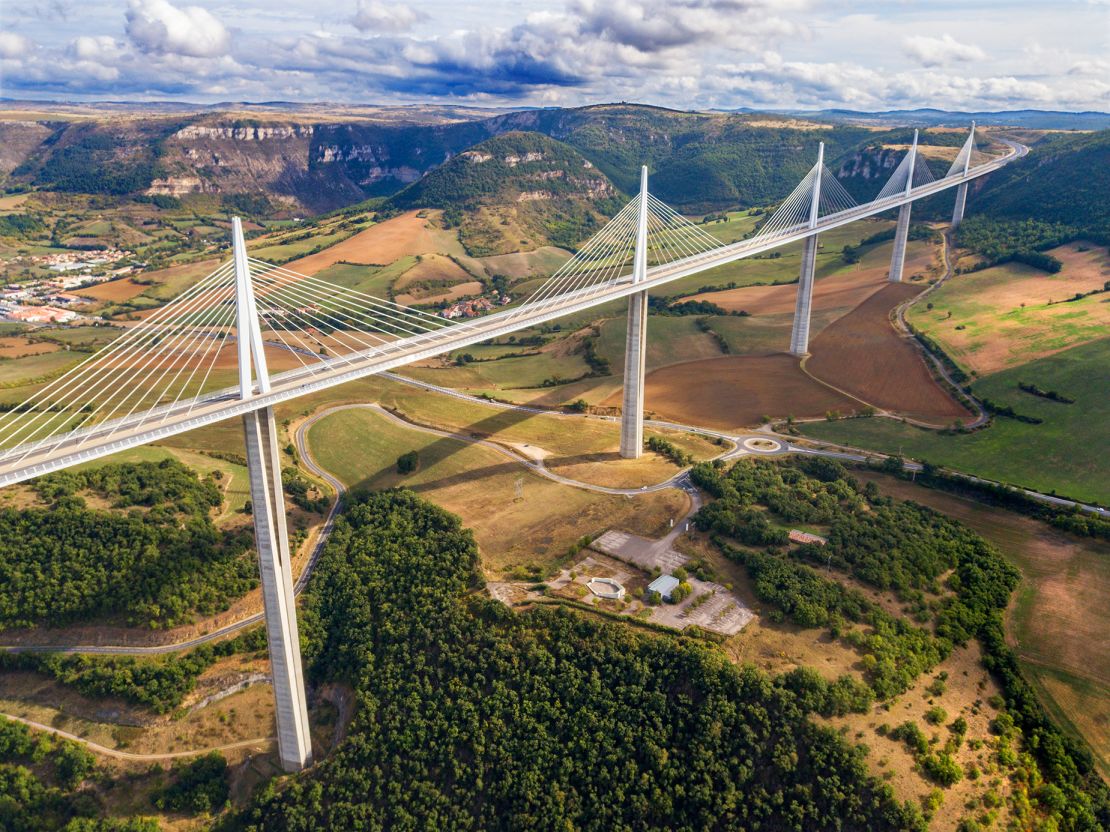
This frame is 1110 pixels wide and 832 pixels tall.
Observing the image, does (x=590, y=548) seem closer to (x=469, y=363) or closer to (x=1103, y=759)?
(x=1103, y=759)

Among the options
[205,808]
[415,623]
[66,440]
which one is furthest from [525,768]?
[66,440]

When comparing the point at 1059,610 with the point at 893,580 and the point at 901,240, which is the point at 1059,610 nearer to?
the point at 893,580

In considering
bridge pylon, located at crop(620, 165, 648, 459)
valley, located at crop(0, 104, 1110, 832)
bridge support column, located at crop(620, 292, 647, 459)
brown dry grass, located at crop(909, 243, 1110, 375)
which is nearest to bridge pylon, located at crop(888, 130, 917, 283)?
brown dry grass, located at crop(909, 243, 1110, 375)

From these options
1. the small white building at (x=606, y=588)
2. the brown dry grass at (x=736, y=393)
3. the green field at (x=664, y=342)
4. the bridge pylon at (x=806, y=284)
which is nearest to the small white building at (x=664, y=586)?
the small white building at (x=606, y=588)

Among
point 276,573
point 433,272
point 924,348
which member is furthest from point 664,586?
point 433,272

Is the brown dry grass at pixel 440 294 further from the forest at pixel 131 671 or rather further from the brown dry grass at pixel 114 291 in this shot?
the forest at pixel 131 671

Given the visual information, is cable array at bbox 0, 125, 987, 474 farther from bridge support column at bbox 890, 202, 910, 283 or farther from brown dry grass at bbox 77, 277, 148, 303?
brown dry grass at bbox 77, 277, 148, 303
